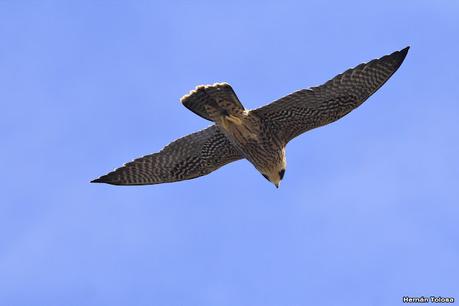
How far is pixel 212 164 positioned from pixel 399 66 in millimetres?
3522

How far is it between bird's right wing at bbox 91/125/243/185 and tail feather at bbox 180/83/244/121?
102cm

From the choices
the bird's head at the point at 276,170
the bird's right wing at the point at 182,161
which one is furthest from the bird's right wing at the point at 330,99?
the bird's right wing at the point at 182,161

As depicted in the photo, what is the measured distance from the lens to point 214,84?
11.4m

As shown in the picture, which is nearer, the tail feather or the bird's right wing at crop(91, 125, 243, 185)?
the tail feather

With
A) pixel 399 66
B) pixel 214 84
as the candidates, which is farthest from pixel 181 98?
pixel 399 66

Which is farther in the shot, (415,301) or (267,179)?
(267,179)

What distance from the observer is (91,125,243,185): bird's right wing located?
515 inches

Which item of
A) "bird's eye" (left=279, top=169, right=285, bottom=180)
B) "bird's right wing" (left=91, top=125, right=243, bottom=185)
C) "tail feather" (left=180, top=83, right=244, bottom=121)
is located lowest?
"bird's eye" (left=279, top=169, right=285, bottom=180)

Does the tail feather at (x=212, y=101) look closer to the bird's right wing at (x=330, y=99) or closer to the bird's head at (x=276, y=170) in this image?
the bird's right wing at (x=330, y=99)

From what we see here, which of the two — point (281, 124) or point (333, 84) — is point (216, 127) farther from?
point (333, 84)

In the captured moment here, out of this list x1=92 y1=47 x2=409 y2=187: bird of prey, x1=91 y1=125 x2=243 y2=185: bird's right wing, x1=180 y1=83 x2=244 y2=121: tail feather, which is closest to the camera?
x1=180 y1=83 x2=244 y2=121: tail feather

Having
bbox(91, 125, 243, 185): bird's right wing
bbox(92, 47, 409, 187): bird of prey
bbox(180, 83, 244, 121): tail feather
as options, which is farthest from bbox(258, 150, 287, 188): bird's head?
bbox(180, 83, 244, 121): tail feather

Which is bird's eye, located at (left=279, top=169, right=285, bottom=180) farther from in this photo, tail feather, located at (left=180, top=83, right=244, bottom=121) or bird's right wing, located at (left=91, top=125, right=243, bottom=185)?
tail feather, located at (left=180, top=83, right=244, bottom=121)

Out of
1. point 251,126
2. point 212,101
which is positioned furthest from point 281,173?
point 212,101
